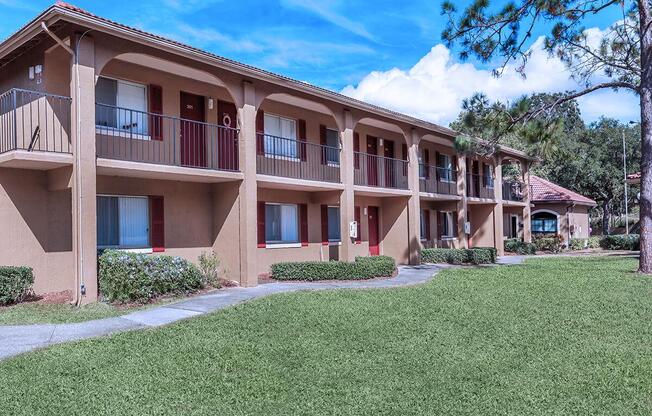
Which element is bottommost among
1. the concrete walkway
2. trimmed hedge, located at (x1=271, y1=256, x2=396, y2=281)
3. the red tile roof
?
the concrete walkway

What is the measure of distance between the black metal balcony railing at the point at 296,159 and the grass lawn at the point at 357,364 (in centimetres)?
698

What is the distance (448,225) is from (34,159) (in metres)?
21.1

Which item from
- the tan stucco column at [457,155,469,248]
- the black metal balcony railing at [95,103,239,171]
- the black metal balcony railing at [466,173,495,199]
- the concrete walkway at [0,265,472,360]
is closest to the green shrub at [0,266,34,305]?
the concrete walkway at [0,265,472,360]

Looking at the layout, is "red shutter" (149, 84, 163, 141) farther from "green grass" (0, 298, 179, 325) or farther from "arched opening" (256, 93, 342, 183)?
"green grass" (0, 298, 179, 325)

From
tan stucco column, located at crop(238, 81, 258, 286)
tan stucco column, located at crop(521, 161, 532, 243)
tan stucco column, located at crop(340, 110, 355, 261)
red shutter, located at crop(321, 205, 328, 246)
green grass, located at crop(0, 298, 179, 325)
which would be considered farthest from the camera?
tan stucco column, located at crop(521, 161, 532, 243)

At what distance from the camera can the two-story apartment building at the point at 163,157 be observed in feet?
35.5

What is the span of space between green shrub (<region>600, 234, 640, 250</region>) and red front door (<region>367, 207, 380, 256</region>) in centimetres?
2063

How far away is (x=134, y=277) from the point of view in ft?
36.0

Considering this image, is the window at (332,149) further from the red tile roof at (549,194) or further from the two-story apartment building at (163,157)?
the red tile roof at (549,194)

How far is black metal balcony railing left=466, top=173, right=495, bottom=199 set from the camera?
Result: 27.5 meters

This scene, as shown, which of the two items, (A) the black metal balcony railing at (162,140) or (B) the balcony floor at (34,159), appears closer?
(B) the balcony floor at (34,159)

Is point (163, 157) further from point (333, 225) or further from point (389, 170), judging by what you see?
point (389, 170)

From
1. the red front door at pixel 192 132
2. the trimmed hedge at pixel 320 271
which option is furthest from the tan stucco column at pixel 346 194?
the red front door at pixel 192 132

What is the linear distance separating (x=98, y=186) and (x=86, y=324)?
16.0ft
